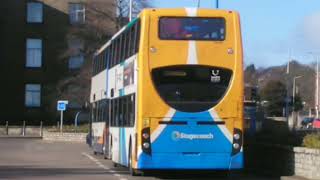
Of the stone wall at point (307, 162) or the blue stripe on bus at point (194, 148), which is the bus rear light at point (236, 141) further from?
the stone wall at point (307, 162)

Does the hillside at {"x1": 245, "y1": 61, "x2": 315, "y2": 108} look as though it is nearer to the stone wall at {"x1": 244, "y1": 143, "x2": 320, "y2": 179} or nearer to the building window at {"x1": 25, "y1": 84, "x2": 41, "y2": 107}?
the building window at {"x1": 25, "y1": 84, "x2": 41, "y2": 107}

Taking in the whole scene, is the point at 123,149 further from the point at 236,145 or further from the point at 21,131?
the point at 21,131

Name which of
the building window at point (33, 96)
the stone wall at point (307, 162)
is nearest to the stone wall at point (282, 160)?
the stone wall at point (307, 162)

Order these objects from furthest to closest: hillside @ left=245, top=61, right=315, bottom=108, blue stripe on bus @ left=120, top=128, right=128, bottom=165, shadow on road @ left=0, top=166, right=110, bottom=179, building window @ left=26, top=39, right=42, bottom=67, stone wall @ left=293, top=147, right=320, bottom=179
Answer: hillside @ left=245, top=61, right=315, bottom=108 → building window @ left=26, top=39, right=42, bottom=67 → shadow on road @ left=0, top=166, right=110, bottom=179 → blue stripe on bus @ left=120, top=128, right=128, bottom=165 → stone wall @ left=293, top=147, right=320, bottom=179

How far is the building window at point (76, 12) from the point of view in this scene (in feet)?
245

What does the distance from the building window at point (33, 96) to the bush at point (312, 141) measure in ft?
187

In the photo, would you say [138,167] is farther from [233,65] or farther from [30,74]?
[30,74]

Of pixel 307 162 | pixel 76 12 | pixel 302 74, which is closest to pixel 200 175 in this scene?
pixel 307 162

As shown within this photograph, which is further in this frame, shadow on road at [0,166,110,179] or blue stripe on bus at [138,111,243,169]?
shadow on road at [0,166,110,179]

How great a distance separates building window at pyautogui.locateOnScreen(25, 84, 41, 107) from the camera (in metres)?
75.7

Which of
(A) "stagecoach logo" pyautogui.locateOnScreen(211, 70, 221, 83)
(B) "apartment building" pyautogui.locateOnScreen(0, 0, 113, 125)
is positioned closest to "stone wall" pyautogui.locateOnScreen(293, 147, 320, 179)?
(A) "stagecoach logo" pyautogui.locateOnScreen(211, 70, 221, 83)

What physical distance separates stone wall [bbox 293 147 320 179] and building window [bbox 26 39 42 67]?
192 ft

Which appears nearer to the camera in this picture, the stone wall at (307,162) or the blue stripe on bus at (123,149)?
the stone wall at (307,162)

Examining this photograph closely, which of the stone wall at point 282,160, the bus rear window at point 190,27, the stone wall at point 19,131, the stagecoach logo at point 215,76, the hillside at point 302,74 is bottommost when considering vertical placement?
the stone wall at point 282,160
